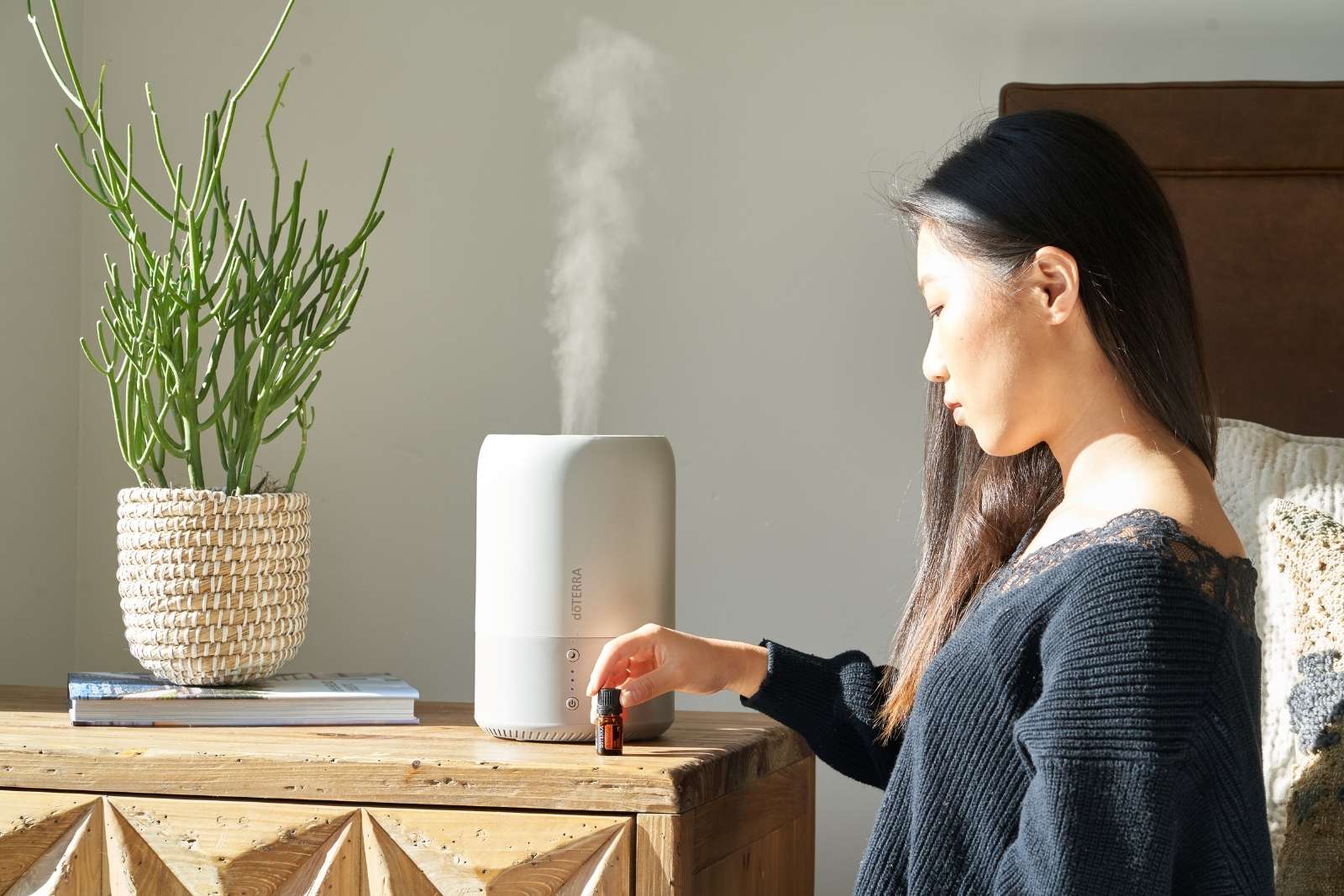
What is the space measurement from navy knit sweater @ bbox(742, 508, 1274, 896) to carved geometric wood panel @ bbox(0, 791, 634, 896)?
220mm

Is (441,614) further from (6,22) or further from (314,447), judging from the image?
(6,22)

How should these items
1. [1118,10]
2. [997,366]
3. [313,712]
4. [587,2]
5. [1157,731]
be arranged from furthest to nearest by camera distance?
[587,2] → [1118,10] → [313,712] → [997,366] → [1157,731]

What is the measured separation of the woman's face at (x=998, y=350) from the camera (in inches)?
37.6

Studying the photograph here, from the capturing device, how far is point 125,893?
105 cm

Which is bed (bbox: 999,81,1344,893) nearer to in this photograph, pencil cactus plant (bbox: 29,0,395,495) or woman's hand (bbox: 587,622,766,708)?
woman's hand (bbox: 587,622,766,708)

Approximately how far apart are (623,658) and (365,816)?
231mm

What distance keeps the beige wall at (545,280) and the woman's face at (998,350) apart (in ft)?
1.92

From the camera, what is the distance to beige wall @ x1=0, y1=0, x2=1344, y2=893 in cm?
157

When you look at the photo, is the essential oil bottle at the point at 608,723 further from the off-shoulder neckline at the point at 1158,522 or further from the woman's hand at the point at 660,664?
the off-shoulder neckline at the point at 1158,522

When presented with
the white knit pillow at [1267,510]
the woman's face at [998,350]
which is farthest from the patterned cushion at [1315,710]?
the woman's face at [998,350]

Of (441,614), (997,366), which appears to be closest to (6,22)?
(441,614)

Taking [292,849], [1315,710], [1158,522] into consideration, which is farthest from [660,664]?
[1315,710]

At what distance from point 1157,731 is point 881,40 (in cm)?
100

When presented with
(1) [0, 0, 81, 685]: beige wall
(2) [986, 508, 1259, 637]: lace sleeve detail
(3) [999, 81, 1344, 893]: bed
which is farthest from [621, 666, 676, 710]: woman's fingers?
(1) [0, 0, 81, 685]: beige wall
